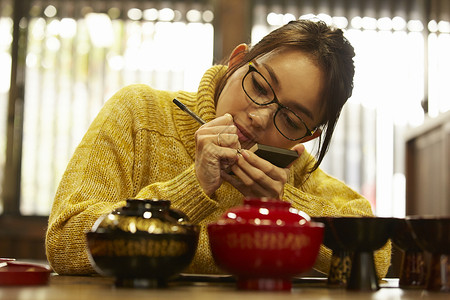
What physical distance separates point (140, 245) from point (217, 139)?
48cm

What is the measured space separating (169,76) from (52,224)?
9.89 ft

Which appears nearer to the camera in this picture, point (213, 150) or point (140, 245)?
point (140, 245)

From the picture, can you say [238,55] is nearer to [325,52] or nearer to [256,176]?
[325,52]

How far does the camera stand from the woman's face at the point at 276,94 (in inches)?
58.2

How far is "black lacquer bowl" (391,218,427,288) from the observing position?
1.10 m

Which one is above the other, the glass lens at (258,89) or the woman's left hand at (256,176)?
the glass lens at (258,89)

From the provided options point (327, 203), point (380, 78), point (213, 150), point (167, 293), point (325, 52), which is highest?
point (380, 78)

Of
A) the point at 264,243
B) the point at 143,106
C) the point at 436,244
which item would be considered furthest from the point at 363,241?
the point at 143,106

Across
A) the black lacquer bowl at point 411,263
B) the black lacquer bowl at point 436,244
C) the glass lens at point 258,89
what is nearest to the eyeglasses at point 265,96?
the glass lens at point 258,89

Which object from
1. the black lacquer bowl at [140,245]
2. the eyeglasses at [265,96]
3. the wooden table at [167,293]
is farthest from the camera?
the eyeglasses at [265,96]

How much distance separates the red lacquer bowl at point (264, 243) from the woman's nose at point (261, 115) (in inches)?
25.2

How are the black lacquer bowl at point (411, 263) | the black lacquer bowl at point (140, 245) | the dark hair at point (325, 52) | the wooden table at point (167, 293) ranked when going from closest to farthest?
the wooden table at point (167, 293) < the black lacquer bowl at point (140, 245) < the black lacquer bowl at point (411, 263) < the dark hair at point (325, 52)

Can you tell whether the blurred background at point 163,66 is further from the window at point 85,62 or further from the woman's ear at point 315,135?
the woman's ear at point 315,135

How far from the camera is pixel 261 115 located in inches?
57.9
